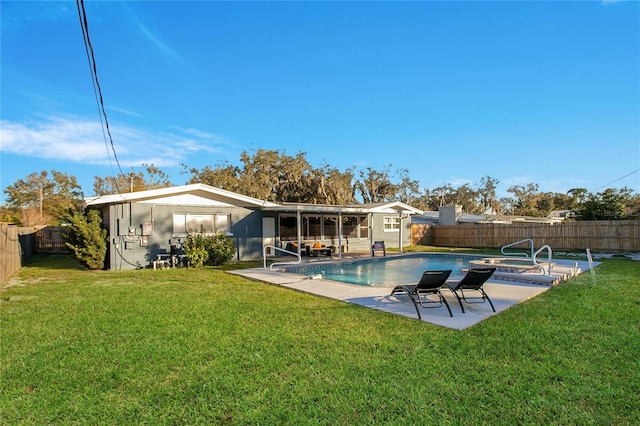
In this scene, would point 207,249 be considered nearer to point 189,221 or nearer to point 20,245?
point 189,221

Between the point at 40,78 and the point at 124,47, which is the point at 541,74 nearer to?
the point at 124,47

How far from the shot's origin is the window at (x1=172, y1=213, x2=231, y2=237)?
15039 millimetres

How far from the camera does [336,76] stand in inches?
753

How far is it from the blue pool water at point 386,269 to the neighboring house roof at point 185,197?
181 inches

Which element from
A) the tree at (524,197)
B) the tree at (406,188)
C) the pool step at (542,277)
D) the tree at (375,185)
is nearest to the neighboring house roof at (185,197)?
the pool step at (542,277)

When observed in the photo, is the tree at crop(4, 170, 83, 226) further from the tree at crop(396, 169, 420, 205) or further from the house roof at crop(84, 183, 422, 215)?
the tree at crop(396, 169, 420, 205)

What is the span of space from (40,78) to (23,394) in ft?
37.3

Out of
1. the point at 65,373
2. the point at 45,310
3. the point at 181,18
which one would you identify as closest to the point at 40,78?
the point at 181,18

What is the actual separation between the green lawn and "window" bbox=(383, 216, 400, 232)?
1801 cm

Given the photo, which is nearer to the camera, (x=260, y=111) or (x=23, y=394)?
(x=23, y=394)

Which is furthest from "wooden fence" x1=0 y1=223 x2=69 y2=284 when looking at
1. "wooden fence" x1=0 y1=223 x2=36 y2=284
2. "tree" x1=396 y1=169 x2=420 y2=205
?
"tree" x1=396 y1=169 x2=420 y2=205

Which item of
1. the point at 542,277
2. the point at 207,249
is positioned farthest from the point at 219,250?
the point at 542,277

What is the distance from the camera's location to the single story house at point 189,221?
13.7m

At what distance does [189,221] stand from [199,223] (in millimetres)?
433
